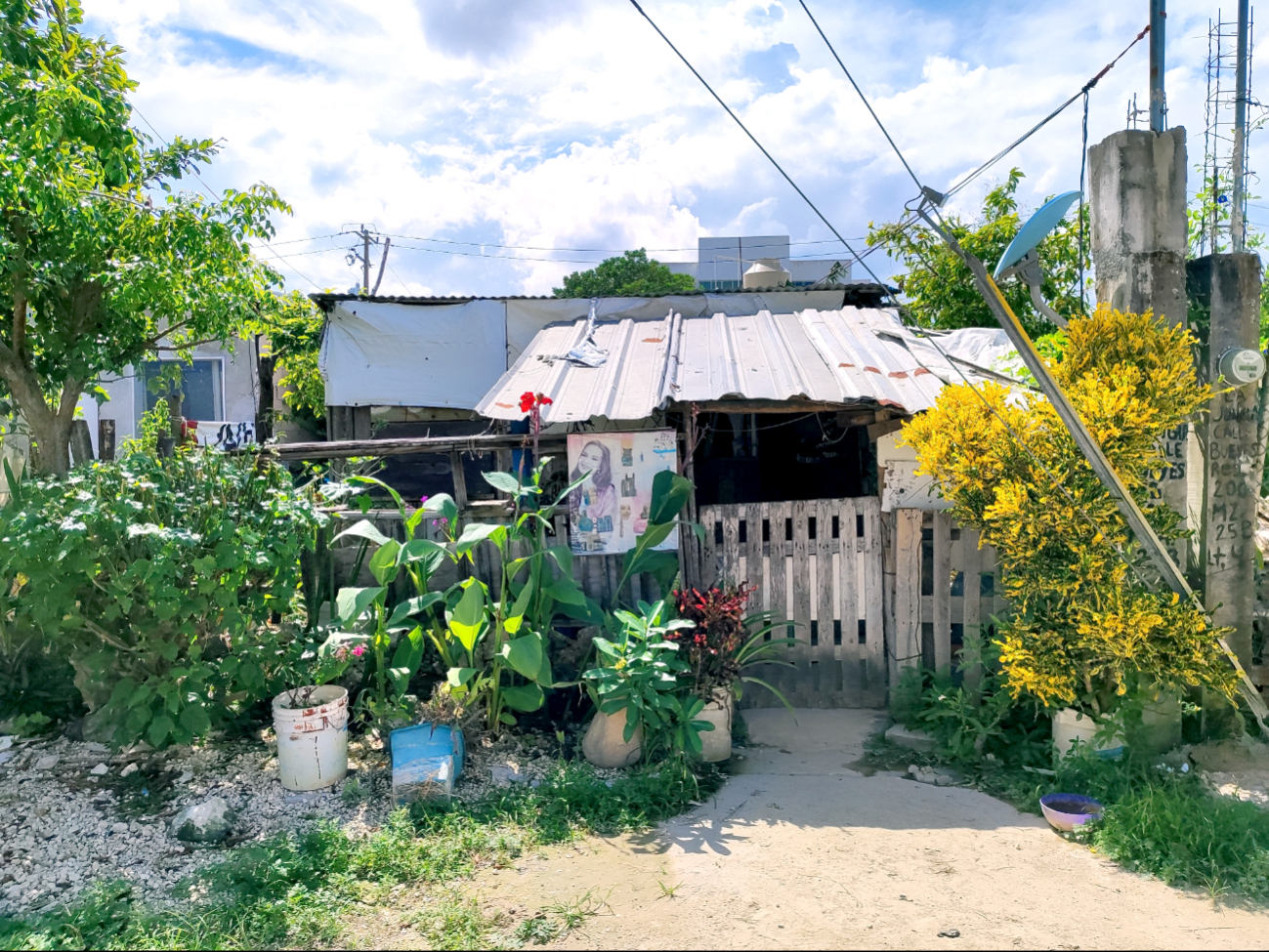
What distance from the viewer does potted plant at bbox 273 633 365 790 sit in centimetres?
454

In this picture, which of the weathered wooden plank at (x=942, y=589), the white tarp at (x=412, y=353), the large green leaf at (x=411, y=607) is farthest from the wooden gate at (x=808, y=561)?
the white tarp at (x=412, y=353)

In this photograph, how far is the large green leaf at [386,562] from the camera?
195 inches

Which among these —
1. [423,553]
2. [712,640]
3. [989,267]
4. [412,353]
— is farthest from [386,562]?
[989,267]

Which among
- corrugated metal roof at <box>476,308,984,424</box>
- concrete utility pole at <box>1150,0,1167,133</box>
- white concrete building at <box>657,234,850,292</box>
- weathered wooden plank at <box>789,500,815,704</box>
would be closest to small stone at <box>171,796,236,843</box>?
corrugated metal roof at <box>476,308,984,424</box>

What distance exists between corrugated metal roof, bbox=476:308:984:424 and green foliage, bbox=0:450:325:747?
1.77m

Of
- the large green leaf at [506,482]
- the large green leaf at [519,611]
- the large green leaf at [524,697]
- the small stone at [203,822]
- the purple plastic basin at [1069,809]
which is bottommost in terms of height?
the purple plastic basin at [1069,809]

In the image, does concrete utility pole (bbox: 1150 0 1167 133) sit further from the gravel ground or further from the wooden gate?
the gravel ground

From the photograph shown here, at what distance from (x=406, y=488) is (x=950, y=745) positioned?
7.52 metres

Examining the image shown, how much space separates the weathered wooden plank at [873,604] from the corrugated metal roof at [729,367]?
0.89 metres

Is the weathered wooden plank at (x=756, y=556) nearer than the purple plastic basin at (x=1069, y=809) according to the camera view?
No

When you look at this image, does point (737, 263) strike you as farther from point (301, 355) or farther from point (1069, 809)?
point (1069, 809)

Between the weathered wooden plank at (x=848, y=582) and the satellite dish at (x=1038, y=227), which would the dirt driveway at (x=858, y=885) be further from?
the satellite dish at (x=1038, y=227)

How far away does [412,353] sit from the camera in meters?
10.1

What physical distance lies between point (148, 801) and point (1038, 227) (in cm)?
539
